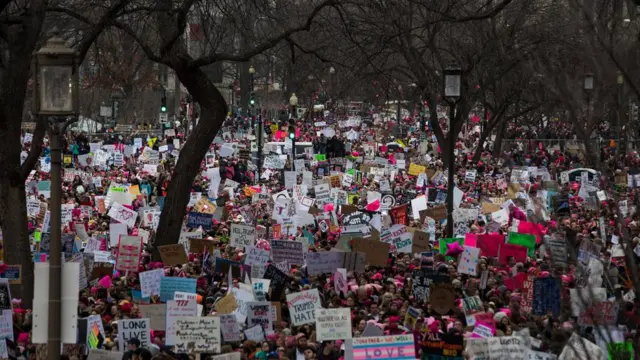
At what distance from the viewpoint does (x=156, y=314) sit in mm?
14914

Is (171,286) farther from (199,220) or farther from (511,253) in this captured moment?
(199,220)

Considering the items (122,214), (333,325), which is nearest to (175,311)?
(333,325)

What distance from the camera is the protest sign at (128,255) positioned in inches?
753

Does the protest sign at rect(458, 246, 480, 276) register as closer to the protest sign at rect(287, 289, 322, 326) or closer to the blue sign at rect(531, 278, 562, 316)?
the blue sign at rect(531, 278, 562, 316)

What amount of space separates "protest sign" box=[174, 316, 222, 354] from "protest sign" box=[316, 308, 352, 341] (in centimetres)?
108

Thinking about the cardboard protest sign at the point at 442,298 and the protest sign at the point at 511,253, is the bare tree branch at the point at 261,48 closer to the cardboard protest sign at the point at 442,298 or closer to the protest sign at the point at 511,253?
the protest sign at the point at 511,253

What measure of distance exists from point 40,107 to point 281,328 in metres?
6.14

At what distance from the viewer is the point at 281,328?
1509cm

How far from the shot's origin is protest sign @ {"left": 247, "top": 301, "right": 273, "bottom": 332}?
14.8 meters

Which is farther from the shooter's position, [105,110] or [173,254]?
[105,110]

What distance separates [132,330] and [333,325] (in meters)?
2.15

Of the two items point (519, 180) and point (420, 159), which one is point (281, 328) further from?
point (420, 159)

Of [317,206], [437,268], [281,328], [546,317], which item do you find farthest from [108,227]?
[546,317]

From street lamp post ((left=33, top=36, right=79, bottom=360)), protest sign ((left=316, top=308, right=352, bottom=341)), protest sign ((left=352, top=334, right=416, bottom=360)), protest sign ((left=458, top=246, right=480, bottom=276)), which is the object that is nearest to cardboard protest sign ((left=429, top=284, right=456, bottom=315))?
protest sign ((left=316, top=308, right=352, bottom=341))
